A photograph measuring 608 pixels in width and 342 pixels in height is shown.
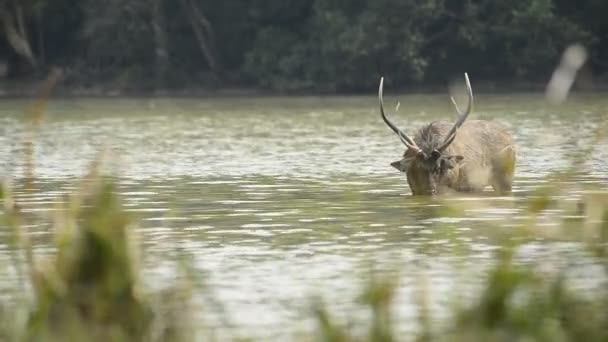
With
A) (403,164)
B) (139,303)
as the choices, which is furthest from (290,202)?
(139,303)

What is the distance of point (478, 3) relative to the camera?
4925 cm

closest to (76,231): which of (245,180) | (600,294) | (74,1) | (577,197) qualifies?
(600,294)

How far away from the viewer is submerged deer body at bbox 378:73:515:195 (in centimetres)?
1395

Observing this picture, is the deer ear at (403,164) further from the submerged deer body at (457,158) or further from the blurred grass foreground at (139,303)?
the blurred grass foreground at (139,303)

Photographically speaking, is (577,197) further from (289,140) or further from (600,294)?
(289,140)

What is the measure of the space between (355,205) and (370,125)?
15.0 metres

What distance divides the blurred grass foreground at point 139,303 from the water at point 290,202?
1.07 ft

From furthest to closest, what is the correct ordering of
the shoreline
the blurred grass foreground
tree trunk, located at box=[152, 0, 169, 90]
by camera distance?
tree trunk, located at box=[152, 0, 169, 90] → the shoreline → the blurred grass foreground

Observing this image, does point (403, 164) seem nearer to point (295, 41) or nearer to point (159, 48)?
point (295, 41)

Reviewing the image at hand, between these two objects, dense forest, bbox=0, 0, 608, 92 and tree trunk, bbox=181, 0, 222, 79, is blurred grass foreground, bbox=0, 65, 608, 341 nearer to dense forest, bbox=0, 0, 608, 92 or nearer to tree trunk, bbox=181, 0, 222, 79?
dense forest, bbox=0, 0, 608, 92

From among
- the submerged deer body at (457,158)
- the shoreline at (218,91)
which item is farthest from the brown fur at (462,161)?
the shoreline at (218,91)

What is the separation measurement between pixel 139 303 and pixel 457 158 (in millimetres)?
7530

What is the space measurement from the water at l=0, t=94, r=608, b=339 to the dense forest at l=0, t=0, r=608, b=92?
16219 millimetres

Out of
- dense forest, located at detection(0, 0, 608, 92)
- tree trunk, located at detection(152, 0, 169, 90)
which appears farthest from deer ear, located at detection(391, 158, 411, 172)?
tree trunk, located at detection(152, 0, 169, 90)
